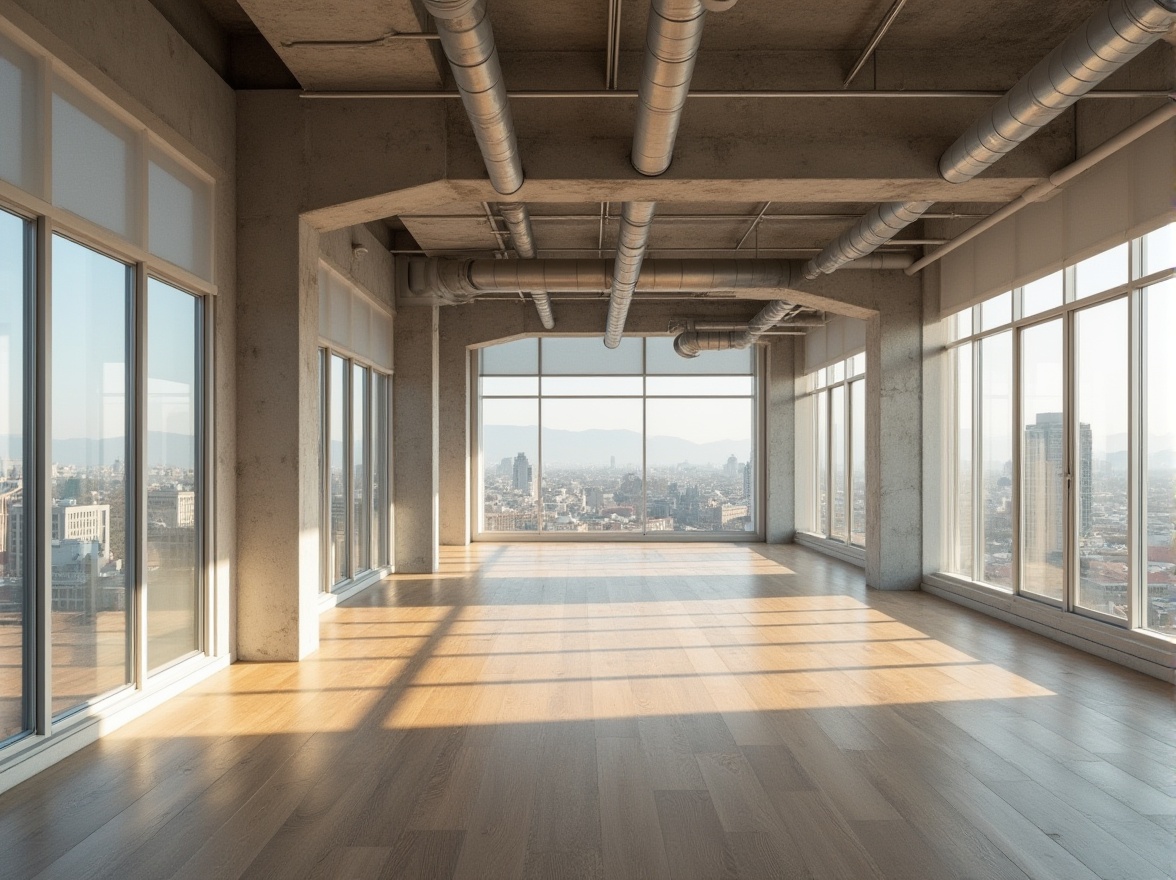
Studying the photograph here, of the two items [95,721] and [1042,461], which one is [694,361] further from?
[95,721]

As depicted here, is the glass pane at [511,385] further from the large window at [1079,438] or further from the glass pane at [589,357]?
the large window at [1079,438]

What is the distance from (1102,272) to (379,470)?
913cm

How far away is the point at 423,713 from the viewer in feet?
20.5

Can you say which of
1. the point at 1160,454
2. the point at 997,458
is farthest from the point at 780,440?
the point at 1160,454

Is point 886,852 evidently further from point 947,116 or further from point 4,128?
point 947,116

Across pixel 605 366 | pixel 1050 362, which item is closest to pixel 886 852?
pixel 1050 362

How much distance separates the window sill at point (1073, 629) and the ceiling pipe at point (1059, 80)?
3305mm

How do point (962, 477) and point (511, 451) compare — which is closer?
point (962, 477)

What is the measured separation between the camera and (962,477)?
11.7m

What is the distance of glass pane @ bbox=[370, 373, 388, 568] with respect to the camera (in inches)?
521

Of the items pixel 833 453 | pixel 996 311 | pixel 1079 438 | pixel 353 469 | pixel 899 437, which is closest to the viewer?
pixel 1079 438

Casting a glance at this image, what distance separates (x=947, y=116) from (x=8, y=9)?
6.43 metres

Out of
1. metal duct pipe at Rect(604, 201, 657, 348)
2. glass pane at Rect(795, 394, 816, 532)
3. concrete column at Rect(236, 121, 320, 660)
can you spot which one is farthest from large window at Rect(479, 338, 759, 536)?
concrete column at Rect(236, 121, 320, 660)

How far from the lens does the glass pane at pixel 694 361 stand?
19891 mm
